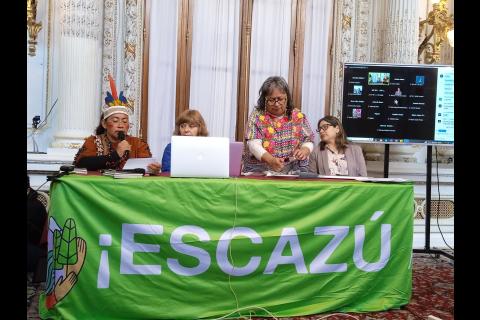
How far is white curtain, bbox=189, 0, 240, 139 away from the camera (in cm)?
539

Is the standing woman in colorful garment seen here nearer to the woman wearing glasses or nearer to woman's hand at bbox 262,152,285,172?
woman's hand at bbox 262,152,285,172

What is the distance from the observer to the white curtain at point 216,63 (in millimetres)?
5395

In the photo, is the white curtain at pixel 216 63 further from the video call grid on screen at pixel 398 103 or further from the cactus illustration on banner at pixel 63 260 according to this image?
the cactus illustration on banner at pixel 63 260

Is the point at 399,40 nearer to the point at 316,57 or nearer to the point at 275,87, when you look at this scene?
the point at 316,57

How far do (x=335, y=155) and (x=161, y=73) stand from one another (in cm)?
221

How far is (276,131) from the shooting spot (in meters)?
3.84

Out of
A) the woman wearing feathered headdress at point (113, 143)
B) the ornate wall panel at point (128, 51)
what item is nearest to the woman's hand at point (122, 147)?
the woman wearing feathered headdress at point (113, 143)

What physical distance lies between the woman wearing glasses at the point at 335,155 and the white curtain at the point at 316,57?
170 cm

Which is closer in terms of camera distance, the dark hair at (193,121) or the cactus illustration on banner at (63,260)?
the cactus illustration on banner at (63,260)

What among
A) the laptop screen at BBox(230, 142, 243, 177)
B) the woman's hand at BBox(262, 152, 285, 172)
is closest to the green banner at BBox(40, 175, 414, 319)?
the laptop screen at BBox(230, 142, 243, 177)

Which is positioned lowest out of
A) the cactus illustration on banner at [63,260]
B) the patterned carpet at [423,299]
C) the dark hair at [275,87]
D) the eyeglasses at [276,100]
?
the patterned carpet at [423,299]

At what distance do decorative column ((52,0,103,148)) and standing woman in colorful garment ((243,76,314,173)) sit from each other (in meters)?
1.78
